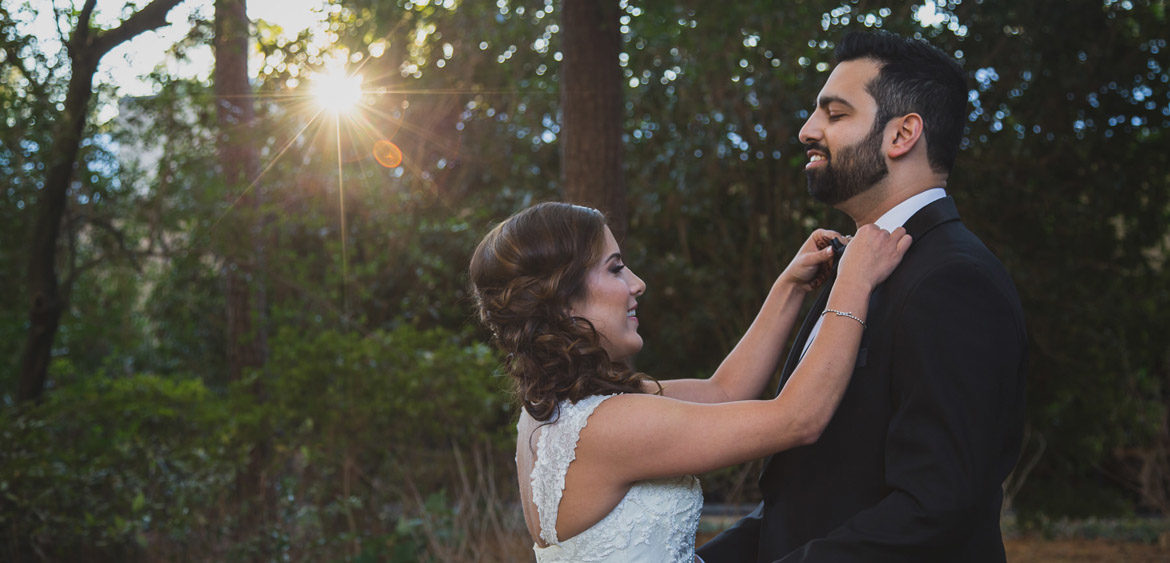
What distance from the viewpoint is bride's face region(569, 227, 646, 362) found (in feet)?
8.93

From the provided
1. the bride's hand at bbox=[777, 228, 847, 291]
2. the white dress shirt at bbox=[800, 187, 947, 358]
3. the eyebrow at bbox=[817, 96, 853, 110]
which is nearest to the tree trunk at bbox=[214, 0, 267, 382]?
the bride's hand at bbox=[777, 228, 847, 291]

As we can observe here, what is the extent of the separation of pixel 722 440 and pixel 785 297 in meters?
0.86

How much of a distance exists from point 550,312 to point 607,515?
558 millimetres

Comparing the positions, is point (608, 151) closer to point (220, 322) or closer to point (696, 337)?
point (696, 337)

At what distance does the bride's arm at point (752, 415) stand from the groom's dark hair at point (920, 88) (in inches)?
11.6

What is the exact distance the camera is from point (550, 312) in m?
2.69

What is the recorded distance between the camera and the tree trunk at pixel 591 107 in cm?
578

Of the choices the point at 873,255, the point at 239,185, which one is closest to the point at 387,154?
the point at 239,185

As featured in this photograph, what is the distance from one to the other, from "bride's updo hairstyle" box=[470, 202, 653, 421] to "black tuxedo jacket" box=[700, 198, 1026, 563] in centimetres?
57

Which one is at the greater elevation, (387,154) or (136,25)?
(136,25)

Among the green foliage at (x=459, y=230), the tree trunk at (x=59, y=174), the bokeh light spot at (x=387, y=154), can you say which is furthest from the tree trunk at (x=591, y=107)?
the bokeh light spot at (x=387, y=154)

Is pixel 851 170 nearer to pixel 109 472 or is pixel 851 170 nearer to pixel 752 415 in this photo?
pixel 752 415

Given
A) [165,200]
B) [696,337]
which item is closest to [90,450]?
[165,200]

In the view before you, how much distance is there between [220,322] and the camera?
43.6ft
